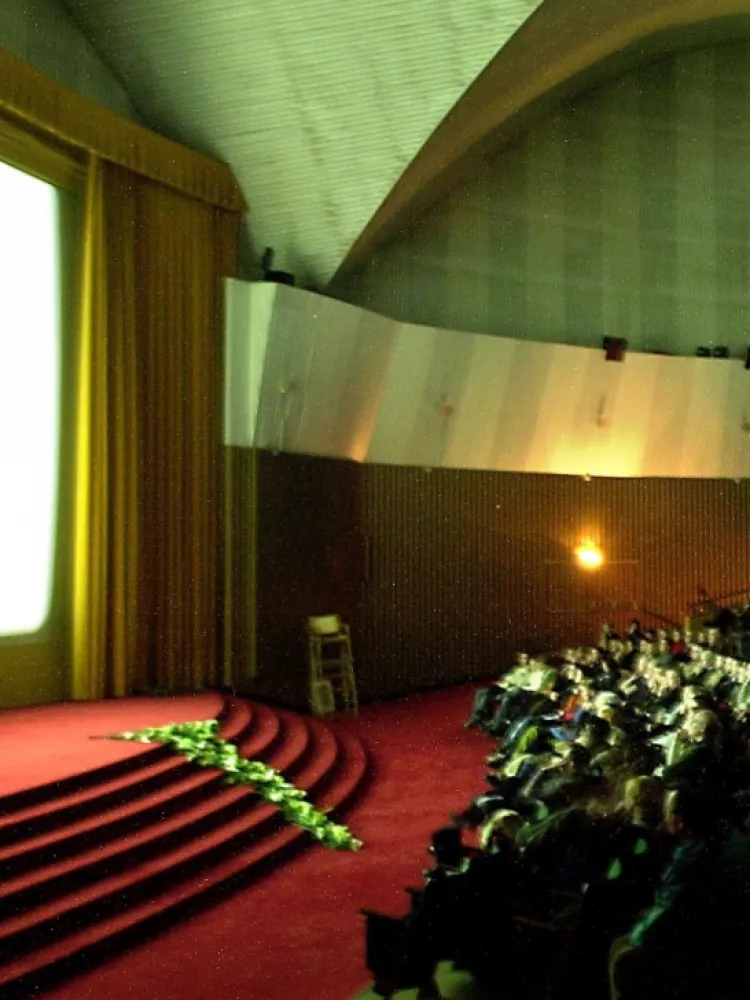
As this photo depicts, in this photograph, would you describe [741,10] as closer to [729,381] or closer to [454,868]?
[729,381]

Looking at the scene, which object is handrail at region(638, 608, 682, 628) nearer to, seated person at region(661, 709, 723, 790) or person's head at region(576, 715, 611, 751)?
person's head at region(576, 715, 611, 751)

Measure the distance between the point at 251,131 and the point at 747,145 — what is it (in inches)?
293

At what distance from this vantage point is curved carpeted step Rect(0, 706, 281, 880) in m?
4.49

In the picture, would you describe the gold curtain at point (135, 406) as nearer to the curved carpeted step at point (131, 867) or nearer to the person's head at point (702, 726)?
the curved carpeted step at point (131, 867)

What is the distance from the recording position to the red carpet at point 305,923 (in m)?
4.02

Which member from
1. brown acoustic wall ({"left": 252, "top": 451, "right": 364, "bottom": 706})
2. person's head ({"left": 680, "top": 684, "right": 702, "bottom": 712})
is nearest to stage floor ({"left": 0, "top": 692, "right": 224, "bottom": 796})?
brown acoustic wall ({"left": 252, "top": 451, "right": 364, "bottom": 706})

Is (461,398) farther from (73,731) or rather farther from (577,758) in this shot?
(577,758)

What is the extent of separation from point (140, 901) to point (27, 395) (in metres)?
3.94

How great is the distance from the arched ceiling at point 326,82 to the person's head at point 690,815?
6.37m

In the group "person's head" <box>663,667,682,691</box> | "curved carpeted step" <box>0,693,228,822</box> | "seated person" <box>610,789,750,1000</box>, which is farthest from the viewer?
"person's head" <box>663,667,682,691</box>

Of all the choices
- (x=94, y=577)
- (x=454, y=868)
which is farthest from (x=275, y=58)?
(x=454, y=868)

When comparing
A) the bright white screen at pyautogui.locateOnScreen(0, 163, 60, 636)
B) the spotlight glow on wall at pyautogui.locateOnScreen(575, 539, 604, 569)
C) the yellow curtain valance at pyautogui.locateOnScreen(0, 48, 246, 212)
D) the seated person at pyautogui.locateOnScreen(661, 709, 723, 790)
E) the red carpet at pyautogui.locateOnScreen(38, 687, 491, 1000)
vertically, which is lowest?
the red carpet at pyautogui.locateOnScreen(38, 687, 491, 1000)

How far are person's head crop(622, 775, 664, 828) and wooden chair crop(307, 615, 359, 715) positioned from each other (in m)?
5.85

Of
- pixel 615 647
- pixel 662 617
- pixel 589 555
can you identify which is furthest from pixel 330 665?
pixel 662 617
